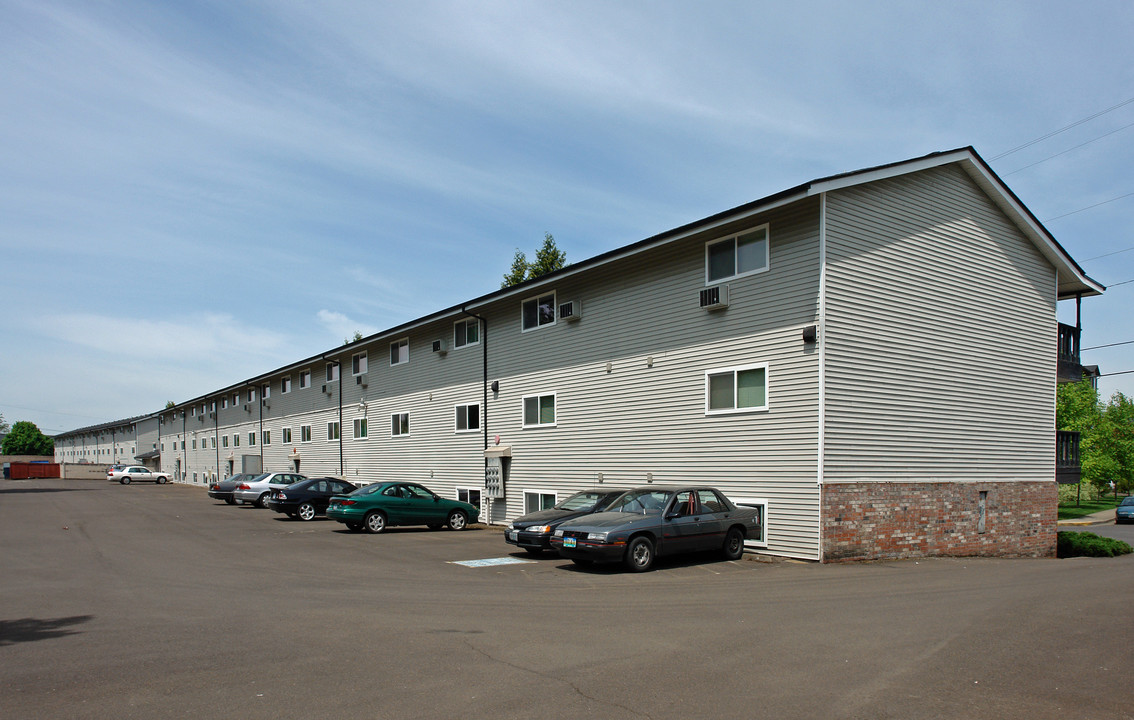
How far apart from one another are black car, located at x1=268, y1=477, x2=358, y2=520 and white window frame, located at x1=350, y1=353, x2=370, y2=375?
338 inches

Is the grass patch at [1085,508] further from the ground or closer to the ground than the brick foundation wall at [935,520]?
closer to the ground

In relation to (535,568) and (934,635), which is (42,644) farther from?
(934,635)

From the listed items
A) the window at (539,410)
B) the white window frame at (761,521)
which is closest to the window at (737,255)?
the white window frame at (761,521)

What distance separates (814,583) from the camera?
12305mm

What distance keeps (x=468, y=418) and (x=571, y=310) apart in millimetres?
6859

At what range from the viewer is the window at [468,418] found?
26105 mm

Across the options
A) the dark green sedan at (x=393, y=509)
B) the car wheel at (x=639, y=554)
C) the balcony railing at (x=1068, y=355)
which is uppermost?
the balcony railing at (x=1068, y=355)

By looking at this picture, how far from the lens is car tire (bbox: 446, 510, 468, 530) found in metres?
22.9

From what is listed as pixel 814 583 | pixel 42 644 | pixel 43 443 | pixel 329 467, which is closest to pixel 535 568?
pixel 814 583

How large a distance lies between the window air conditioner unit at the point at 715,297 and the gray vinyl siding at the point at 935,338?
234cm

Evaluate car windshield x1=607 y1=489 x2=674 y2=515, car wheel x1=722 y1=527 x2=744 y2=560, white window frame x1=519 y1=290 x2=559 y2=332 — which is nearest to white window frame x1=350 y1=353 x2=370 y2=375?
white window frame x1=519 y1=290 x2=559 y2=332

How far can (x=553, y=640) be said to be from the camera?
812 cm

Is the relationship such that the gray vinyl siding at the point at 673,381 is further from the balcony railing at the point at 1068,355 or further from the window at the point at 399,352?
the balcony railing at the point at 1068,355

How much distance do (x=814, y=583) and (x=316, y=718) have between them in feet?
28.7
